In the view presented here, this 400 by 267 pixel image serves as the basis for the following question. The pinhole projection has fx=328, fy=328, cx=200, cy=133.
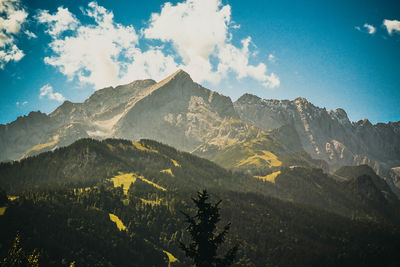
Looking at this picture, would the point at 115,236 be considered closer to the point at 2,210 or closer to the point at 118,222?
the point at 118,222

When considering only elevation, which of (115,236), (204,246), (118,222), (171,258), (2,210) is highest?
(204,246)

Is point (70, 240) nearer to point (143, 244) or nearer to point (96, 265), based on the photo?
point (96, 265)

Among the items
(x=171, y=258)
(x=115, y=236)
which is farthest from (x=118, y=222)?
(x=171, y=258)

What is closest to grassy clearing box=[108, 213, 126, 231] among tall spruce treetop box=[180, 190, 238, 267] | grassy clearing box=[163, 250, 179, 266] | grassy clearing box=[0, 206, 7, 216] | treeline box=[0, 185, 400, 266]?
treeline box=[0, 185, 400, 266]

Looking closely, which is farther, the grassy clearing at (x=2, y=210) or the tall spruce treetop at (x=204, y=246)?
the grassy clearing at (x=2, y=210)

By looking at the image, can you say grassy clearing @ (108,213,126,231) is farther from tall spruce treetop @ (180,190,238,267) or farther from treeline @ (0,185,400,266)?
tall spruce treetop @ (180,190,238,267)

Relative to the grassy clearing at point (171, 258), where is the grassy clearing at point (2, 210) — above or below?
above

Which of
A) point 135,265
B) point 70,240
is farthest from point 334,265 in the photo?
point 70,240

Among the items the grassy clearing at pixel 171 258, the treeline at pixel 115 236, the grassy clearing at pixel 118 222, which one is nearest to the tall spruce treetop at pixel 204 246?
the treeline at pixel 115 236

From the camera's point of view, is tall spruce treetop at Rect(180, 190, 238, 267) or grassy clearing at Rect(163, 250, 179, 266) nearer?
tall spruce treetop at Rect(180, 190, 238, 267)

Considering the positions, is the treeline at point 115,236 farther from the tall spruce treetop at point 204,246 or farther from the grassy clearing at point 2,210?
the tall spruce treetop at point 204,246

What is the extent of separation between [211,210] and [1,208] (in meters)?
139

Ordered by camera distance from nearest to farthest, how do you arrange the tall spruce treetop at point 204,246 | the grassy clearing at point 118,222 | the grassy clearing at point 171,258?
the tall spruce treetop at point 204,246, the grassy clearing at point 171,258, the grassy clearing at point 118,222

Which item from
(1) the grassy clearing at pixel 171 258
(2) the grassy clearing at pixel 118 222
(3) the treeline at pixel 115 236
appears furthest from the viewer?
(2) the grassy clearing at pixel 118 222
